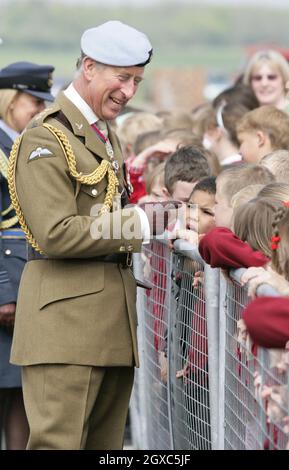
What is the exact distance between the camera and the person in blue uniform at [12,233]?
20.8 feet

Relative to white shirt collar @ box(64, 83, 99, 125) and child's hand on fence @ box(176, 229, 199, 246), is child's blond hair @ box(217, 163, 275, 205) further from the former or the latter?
white shirt collar @ box(64, 83, 99, 125)

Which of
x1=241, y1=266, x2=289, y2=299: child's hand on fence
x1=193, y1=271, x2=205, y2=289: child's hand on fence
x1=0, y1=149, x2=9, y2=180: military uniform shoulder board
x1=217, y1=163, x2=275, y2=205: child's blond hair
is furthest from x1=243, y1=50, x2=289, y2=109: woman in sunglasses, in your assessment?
x1=241, y1=266, x2=289, y2=299: child's hand on fence

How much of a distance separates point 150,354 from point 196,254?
1860mm

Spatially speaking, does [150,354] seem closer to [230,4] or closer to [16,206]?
[16,206]

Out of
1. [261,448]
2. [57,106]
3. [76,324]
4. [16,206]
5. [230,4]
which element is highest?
[230,4]

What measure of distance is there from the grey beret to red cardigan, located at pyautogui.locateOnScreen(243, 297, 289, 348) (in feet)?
5.35

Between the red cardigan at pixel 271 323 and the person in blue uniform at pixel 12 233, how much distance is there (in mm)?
2943

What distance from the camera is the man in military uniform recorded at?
187 inches

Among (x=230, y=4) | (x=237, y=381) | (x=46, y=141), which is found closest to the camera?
(x=237, y=381)

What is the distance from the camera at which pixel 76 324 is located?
4855 millimetres

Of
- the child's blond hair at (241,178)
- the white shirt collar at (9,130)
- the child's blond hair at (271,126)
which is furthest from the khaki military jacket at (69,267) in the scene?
the child's blond hair at (271,126)

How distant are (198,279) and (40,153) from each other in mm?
802

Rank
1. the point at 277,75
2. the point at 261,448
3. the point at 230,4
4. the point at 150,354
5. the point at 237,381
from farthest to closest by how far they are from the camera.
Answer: the point at 230,4 < the point at 277,75 < the point at 150,354 < the point at 237,381 < the point at 261,448

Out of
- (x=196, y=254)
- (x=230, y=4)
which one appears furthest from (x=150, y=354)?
(x=230, y=4)
